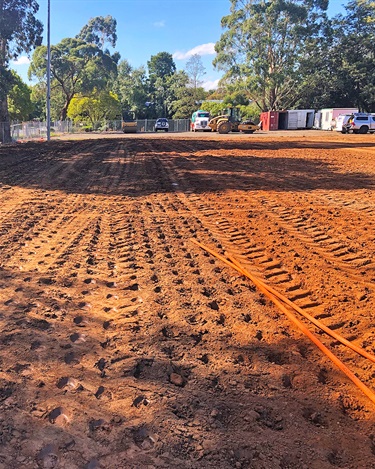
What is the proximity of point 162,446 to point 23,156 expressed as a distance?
1794 centimetres

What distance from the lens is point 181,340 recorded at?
353 cm

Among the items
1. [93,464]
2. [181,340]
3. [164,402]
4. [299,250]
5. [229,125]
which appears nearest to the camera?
[93,464]

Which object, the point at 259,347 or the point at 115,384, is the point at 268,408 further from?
the point at 115,384

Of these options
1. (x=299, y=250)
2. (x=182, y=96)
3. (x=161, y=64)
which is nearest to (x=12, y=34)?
(x=299, y=250)

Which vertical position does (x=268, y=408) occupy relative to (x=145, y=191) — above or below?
below

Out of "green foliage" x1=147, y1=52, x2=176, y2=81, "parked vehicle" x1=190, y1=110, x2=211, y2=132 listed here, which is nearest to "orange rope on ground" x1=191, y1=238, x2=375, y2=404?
"parked vehicle" x1=190, y1=110, x2=211, y2=132

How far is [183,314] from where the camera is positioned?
3980 mm

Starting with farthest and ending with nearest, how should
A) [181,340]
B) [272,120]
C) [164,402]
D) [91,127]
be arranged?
[91,127] < [272,120] < [181,340] < [164,402]

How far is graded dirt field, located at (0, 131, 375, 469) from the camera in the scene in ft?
7.99

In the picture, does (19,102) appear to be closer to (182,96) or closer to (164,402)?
(182,96)

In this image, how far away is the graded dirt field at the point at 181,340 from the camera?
2436 mm

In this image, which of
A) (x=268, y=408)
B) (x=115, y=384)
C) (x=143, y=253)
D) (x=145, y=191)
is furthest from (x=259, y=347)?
(x=145, y=191)

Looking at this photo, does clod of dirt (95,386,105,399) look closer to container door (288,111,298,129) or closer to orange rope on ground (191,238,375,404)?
orange rope on ground (191,238,375,404)

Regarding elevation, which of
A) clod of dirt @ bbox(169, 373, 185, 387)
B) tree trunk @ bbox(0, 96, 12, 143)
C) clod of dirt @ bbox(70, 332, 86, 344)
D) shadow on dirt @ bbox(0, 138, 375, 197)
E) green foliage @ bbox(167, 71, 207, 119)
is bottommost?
clod of dirt @ bbox(169, 373, 185, 387)
